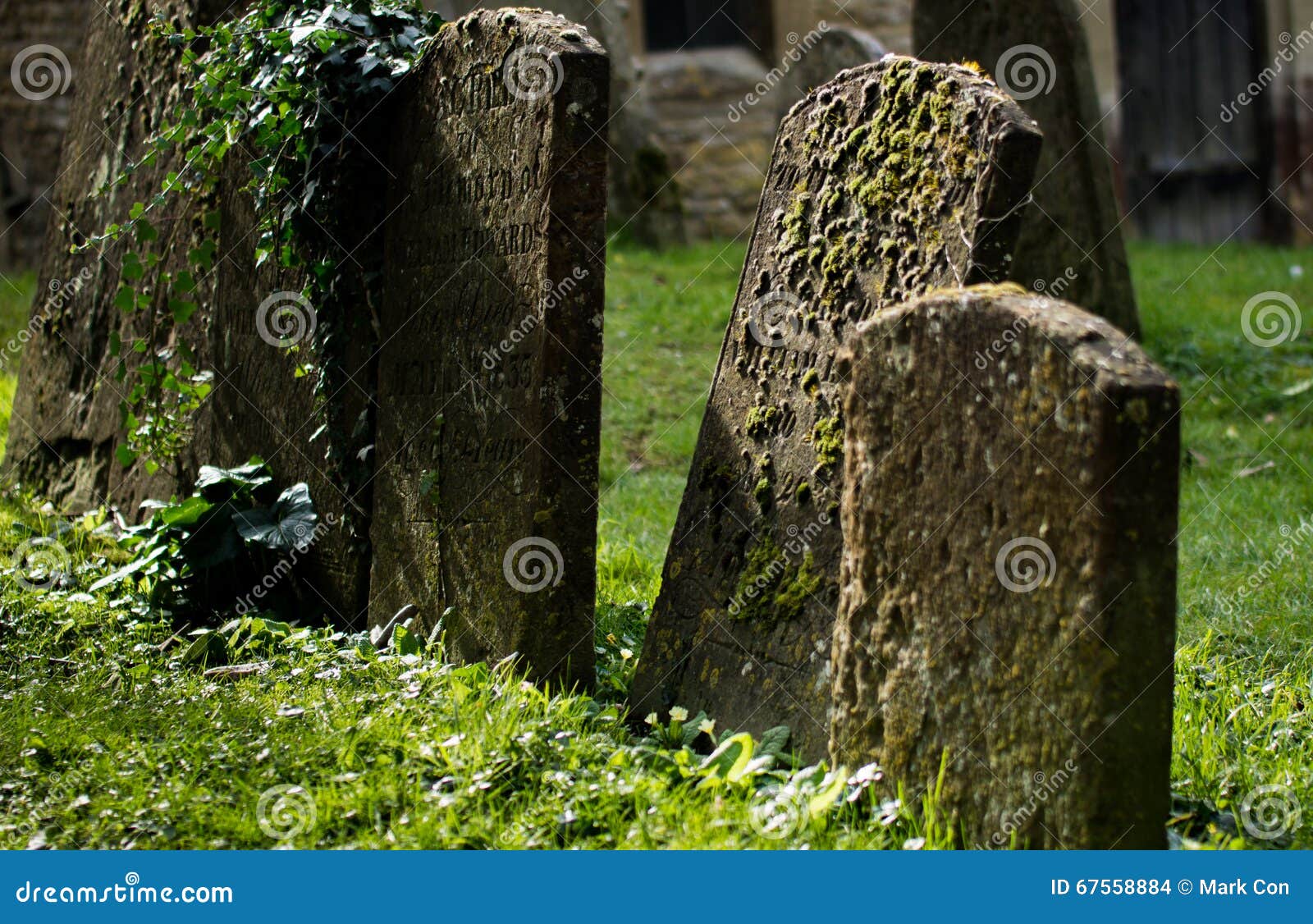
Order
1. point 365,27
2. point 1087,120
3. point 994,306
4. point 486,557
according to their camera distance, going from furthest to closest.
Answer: point 1087,120
point 365,27
point 486,557
point 994,306

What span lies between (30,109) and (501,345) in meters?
7.99

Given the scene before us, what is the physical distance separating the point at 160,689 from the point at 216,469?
1175 mm

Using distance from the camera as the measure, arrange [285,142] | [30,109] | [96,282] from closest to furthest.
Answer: [285,142]
[96,282]
[30,109]

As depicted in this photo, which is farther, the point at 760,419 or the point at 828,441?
the point at 760,419

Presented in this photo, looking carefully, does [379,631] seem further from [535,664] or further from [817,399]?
[817,399]

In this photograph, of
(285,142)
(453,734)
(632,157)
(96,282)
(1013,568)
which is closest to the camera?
(1013,568)

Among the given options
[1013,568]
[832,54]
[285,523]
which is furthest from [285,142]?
[832,54]

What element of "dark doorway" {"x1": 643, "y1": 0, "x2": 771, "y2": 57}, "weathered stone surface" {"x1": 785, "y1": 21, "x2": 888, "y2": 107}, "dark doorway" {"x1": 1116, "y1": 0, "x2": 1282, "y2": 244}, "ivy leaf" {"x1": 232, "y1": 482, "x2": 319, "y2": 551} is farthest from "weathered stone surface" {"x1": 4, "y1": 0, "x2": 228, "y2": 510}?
"dark doorway" {"x1": 1116, "y1": 0, "x2": 1282, "y2": 244}

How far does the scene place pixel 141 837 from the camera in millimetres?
2898

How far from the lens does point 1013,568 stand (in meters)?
2.58

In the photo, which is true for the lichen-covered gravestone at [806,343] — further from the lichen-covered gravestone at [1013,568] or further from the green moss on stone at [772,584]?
the lichen-covered gravestone at [1013,568]

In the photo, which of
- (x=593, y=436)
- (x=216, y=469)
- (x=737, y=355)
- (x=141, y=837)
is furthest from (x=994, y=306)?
(x=216, y=469)

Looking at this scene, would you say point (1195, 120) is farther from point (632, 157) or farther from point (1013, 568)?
point (1013, 568)

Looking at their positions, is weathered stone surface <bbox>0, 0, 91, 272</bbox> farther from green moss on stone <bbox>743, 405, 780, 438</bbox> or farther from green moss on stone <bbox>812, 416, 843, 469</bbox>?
green moss on stone <bbox>812, 416, 843, 469</bbox>
